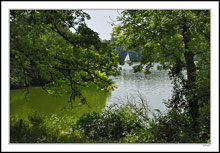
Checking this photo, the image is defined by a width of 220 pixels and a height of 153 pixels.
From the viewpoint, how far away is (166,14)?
450cm

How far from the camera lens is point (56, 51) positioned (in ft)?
13.8

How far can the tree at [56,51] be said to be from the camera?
3.65 m

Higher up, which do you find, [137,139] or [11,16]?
[11,16]

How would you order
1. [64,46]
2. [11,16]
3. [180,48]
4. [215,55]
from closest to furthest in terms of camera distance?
[215,55]
[11,16]
[64,46]
[180,48]

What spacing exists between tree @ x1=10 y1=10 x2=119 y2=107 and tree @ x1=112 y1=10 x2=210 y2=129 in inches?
53.9

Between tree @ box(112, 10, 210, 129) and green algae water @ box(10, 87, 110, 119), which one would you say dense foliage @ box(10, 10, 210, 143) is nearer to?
tree @ box(112, 10, 210, 129)

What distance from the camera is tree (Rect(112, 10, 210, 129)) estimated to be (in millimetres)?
4070

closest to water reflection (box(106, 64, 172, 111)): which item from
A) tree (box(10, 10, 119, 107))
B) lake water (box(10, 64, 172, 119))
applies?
lake water (box(10, 64, 172, 119))

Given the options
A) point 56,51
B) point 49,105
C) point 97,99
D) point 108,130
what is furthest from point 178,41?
point 49,105

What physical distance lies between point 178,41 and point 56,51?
11.1 feet

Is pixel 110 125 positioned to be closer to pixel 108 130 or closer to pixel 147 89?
pixel 108 130

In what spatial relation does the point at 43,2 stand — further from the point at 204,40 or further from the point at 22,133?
the point at 204,40

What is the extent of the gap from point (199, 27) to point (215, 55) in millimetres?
747

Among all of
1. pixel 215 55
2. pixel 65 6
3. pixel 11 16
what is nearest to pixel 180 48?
pixel 215 55
